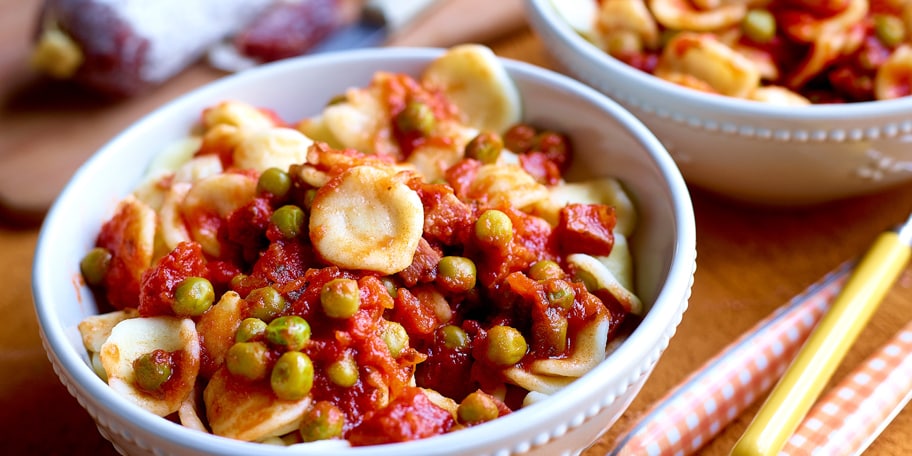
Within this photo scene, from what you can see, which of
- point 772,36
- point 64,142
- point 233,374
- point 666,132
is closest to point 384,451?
point 233,374

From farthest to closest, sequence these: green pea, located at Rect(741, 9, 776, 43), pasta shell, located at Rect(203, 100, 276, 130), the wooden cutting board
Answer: the wooden cutting board < green pea, located at Rect(741, 9, 776, 43) < pasta shell, located at Rect(203, 100, 276, 130)

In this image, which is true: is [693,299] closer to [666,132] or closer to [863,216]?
[666,132]

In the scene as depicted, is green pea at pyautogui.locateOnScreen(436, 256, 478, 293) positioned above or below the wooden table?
above

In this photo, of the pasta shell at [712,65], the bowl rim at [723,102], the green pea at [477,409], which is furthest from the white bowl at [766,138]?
the green pea at [477,409]

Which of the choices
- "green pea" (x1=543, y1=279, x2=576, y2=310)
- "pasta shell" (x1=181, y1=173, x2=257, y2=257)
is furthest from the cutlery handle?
"pasta shell" (x1=181, y1=173, x2=257, y2=257)

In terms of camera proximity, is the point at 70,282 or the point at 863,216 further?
the point at 863,216

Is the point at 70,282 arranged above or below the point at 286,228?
below

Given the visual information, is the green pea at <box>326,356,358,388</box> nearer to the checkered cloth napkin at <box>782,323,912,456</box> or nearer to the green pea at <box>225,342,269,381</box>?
the green pea at <box>225,342,269,381</box>
